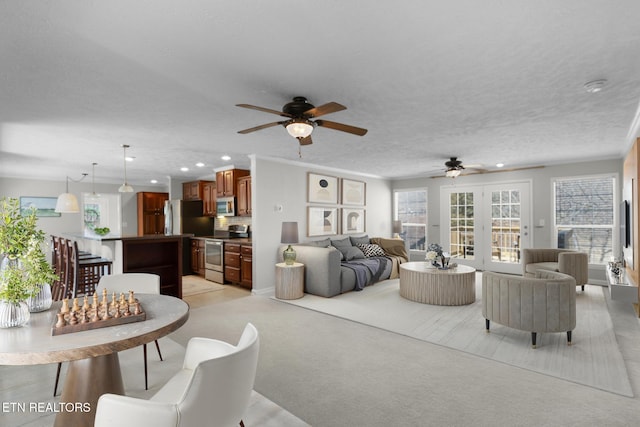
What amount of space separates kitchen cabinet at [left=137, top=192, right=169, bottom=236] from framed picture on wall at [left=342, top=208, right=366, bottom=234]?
5435 mm

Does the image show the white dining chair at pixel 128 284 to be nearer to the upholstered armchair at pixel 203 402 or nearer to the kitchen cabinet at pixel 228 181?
the upholstered armchair at pixel 203 402

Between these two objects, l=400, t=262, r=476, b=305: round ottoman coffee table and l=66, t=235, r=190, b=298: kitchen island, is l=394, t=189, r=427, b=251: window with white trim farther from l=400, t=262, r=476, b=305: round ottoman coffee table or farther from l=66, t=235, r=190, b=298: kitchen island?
l=66, t=235, r=190, b=298: kitchen island

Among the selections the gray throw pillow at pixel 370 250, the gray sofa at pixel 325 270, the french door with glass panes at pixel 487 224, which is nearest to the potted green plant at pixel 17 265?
the gray sofa at pixel 325 270

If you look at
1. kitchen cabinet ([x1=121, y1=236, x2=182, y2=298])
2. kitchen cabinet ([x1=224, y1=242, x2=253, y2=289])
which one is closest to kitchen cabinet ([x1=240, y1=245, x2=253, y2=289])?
kitchen cabinet ([x1=224, y1=242, x2=253, y2=289])

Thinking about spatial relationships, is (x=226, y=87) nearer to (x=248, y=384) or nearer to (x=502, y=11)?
(x=502, y=11)

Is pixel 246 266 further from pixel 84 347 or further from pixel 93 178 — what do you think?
pixel 93 178

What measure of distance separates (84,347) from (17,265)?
736mm

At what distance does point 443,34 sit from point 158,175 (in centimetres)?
739

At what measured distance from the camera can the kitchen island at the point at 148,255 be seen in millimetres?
4266

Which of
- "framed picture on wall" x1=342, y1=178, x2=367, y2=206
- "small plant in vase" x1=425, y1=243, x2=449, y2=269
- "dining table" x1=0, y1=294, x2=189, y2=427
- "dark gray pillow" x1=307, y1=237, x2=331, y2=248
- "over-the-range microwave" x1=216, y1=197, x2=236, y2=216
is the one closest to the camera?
"dining table" x1=0, y1=294, x2=189, y2=427

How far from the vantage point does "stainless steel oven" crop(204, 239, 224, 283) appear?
633 centimetres

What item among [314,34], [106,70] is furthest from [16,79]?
[314,34]

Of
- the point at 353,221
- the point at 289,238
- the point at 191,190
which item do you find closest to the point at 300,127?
the point at 289,238

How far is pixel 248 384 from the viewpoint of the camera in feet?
4.61
